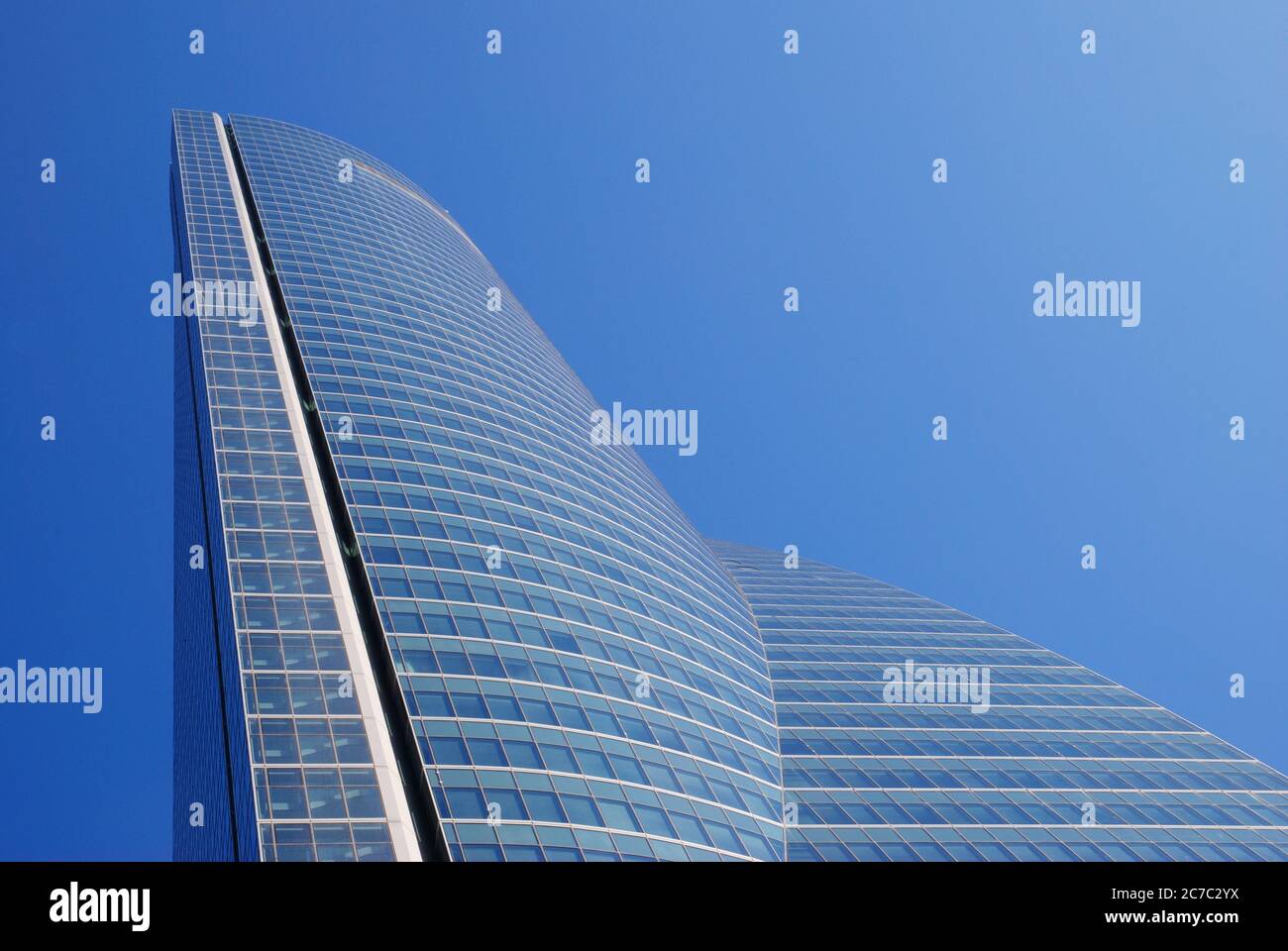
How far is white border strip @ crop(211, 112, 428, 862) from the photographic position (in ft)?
130

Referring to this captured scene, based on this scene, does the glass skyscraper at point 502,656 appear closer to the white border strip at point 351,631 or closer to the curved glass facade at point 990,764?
the white border strip at point 351,631

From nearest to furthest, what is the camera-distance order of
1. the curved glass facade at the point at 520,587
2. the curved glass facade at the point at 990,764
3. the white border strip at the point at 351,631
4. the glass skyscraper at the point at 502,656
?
1. the white border strip at the point at 351,631
2. the glass skyscraper at the point at 502,656
3. the curved glass facade at the point at 520,587
4. the curved glass facade at the point at 990,764

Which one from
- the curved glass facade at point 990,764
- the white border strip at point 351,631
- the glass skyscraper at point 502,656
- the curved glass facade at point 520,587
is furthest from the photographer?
the curved glass facade at point 990,764

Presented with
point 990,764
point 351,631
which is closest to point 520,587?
point 351,631

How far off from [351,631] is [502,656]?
693 cm

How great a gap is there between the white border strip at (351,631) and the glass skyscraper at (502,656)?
0.16 metres

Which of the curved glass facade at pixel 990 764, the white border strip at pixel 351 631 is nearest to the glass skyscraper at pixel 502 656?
the white border strip at pixel 351 631

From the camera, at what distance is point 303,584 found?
177 ft

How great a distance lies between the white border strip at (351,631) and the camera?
1563 inches

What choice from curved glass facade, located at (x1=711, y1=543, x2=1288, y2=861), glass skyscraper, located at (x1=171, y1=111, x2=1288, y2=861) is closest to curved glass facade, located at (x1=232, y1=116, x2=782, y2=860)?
glass skyscraper, located at (x1=171, y1=111, x2=1288, y2=861)

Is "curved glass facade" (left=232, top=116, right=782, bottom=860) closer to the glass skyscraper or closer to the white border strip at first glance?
the glass skyscraper

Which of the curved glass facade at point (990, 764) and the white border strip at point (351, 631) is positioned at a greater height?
the white border strip at point (351, 631)

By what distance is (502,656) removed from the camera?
5288cm
